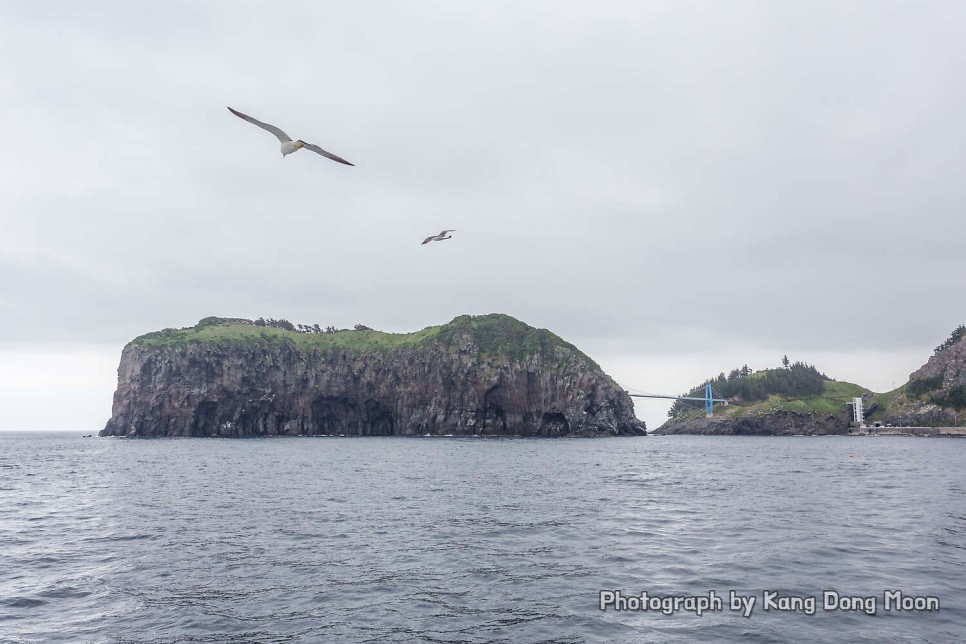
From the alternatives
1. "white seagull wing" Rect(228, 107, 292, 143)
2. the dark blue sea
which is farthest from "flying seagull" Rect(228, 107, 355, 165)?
the dark blue sea

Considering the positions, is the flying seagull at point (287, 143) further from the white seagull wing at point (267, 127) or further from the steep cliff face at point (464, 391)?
the steep cliff face at point (464, 391)

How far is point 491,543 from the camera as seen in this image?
27.5 metres

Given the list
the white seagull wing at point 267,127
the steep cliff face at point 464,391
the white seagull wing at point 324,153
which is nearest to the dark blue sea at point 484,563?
the white seagull wing at point 324,153

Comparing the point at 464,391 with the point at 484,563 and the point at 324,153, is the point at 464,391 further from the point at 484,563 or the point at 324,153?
the point at 324,153

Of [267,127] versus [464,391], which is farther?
[464,391]

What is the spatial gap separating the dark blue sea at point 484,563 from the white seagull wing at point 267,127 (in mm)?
14027

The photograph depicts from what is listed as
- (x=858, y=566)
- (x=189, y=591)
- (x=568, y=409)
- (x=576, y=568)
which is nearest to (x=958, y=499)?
(x=858, y=566)

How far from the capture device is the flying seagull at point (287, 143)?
1661 centimetres

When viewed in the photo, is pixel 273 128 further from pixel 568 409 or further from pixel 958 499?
pixel 568 409

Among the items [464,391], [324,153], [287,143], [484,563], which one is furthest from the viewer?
[464,391]

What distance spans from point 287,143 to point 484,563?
17.0 metres

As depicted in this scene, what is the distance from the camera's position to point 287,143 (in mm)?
19531

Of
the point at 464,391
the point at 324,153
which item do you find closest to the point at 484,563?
the point at 324,153

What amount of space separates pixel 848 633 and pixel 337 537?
2107 centimetres
